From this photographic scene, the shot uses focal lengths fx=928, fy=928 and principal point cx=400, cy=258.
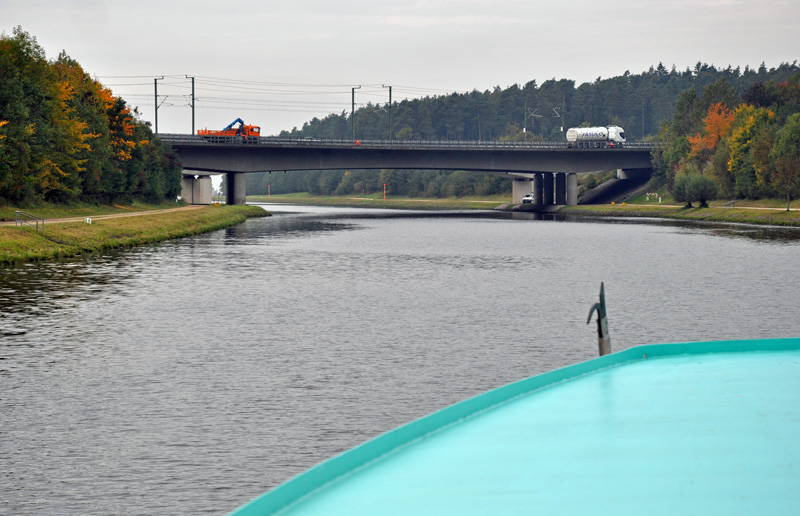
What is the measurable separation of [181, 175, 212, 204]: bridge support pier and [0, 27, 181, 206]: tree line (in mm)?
23118

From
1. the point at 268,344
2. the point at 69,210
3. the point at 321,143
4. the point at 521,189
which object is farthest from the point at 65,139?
the point at 521,189

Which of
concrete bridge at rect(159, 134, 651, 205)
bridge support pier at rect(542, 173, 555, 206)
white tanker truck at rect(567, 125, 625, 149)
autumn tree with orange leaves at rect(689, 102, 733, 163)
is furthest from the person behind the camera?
white tanker truck at rect(567, 125, 625, 149)

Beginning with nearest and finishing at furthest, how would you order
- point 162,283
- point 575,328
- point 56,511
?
1. point 56,511
2. point 575,328
3. point 162,283

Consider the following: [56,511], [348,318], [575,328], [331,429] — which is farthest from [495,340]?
[56,511]

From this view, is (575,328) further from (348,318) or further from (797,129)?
(797,129)

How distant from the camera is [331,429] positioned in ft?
49.9

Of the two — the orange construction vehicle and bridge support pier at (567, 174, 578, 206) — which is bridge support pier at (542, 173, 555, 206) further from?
the orange construction vehicle

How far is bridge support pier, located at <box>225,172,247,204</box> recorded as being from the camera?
132m

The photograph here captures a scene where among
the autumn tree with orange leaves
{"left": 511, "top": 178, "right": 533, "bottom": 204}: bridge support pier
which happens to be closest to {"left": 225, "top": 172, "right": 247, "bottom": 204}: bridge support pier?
{"left": 511, "top": 178, "right": 533, "bottom": 204}: bridge support pier

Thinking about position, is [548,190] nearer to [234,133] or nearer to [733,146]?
[733,146]

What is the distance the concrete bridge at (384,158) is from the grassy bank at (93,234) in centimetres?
3508

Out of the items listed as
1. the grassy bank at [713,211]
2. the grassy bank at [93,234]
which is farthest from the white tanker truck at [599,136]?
the grassy bank at [93,234]

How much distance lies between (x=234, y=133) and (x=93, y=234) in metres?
74.2

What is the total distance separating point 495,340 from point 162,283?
19128mm
